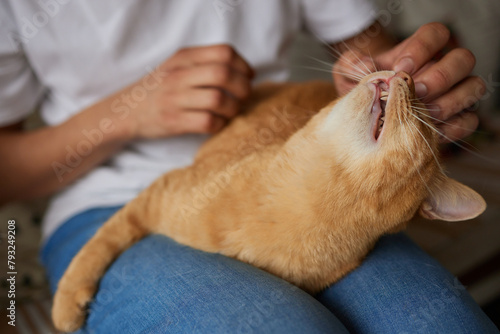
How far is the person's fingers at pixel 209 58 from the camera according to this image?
931 millimetres

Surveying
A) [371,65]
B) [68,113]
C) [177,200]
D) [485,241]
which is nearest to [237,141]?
[177,200]

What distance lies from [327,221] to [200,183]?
0.90ft

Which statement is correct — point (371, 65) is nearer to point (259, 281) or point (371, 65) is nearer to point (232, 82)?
point (232, 82)

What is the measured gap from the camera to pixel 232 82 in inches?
37.5

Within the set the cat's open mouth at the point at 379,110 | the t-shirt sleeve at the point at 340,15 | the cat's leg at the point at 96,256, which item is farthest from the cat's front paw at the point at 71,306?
→ the t-shirt sleeve at the point at 340,15

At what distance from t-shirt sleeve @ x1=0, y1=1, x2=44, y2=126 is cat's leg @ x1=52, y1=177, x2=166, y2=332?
415mm

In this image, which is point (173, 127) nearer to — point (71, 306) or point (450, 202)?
point (71, 306)

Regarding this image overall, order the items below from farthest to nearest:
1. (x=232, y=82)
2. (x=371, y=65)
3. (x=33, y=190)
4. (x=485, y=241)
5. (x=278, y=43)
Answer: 1. (x=485, y=241)
2. (x=278, y=43)
3. (x=33, y=190)
4. (x=232, y=82)
5. (x=371, y=65)

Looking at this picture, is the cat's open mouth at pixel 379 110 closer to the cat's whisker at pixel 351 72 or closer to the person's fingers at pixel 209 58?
the cat's whisker at pixel 351 72

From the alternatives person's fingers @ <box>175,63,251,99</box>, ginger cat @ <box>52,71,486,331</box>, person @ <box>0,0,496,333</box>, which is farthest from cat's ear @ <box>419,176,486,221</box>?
person's fingers @ <box>175,63,251,99</box>

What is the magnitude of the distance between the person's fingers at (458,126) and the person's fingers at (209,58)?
1.43 feet

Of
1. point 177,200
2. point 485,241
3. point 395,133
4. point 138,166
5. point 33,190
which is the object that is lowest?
point 485,241

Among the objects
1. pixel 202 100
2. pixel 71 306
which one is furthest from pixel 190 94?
pixel 71 306

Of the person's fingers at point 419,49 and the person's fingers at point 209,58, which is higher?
the person's fingers at point 419,49
